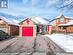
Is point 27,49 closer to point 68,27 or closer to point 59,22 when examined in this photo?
point 68,27

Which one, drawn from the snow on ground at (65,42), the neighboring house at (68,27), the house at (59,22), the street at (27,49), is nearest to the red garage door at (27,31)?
the neighboring house at (68,27)

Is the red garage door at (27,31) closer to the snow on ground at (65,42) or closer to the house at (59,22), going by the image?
the snow on ground at (65,42)

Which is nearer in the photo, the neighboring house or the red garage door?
the red garage door

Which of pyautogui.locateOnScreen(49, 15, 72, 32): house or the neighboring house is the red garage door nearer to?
the neighboring house

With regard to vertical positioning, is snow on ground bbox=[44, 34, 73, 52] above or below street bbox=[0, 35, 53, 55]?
below

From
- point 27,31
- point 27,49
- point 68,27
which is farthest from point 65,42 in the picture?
point 68,27

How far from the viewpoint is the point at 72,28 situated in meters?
59.2

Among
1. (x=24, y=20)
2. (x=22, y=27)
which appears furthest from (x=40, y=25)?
(x=22, y=27)

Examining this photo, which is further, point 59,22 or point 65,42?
point 59,22

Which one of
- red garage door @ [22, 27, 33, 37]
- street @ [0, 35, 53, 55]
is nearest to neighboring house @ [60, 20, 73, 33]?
red garage door @ [22, 27, 33, 37]

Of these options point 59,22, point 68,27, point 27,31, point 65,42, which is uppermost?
point 59,22

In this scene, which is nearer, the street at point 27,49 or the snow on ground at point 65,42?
the street at point 27,49

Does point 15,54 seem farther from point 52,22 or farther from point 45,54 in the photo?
point 52,22

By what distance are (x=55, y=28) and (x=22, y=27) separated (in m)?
16.3
